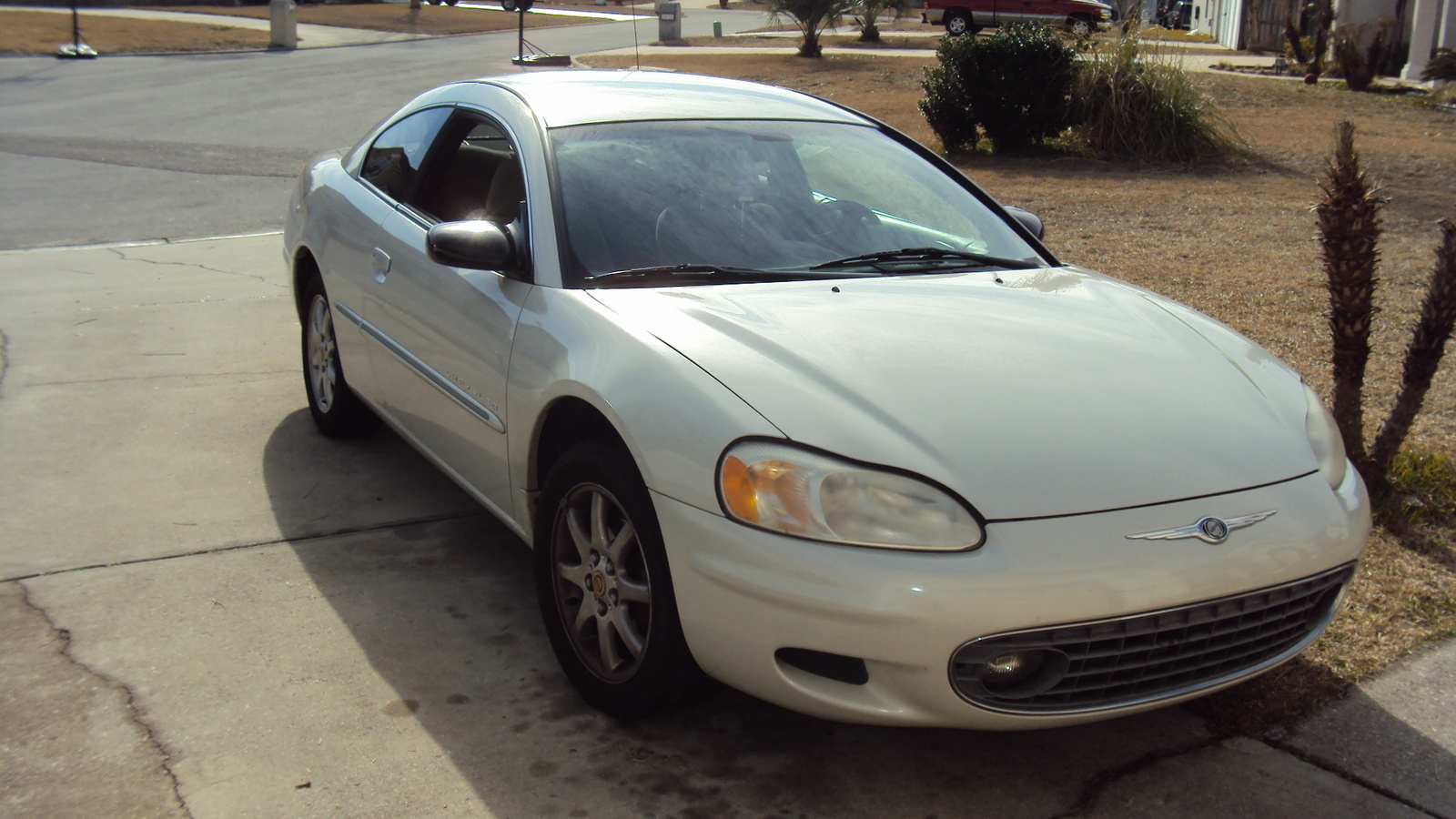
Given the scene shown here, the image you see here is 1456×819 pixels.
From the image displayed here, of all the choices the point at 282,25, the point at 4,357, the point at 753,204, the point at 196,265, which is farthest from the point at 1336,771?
the point at 282,25

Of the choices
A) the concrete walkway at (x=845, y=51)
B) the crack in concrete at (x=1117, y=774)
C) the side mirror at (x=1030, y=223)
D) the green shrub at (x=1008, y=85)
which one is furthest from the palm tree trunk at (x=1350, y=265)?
the concrete walkway at (x=845, y=51)

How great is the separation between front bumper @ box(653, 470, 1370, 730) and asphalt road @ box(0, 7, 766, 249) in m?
8.42

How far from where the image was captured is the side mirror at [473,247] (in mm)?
3432

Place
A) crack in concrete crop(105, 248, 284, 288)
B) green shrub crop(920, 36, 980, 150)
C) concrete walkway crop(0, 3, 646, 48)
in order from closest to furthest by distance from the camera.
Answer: crack in concrete crop(105, 248, 284, 288)
green shrub crop(920, 36, 980, 150)
concrete walkway crop(0, 3, 646, 48)

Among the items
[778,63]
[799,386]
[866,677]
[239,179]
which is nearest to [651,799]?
[866,677]

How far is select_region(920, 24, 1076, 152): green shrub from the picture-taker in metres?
13.7

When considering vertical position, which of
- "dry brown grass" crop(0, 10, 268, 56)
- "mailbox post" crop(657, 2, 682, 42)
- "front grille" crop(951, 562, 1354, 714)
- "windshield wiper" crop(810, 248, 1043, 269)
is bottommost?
"front grille" crop(951, 562, 1354, 714)

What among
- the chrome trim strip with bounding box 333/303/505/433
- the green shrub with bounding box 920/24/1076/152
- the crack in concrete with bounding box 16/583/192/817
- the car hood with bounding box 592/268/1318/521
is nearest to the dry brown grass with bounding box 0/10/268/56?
the green shrub with bounding box 920/24/1076/152

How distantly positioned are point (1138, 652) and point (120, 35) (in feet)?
109

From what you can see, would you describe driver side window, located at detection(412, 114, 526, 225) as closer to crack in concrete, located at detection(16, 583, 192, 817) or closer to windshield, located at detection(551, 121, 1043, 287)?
windshield, located at detection(551, 121, 1043, 287)

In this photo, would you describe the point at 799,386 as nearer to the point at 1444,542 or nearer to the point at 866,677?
the point at 866,677

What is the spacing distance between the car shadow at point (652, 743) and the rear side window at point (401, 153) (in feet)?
4.88

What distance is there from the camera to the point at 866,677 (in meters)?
2.58

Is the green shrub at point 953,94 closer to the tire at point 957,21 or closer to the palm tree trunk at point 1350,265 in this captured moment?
the palm tree trunk at point 1350,265
